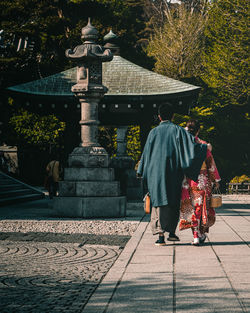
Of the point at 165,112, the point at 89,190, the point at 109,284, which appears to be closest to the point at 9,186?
the point at 89,190

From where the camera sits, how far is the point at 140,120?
19.1 meters

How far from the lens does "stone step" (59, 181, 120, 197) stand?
11.9 m

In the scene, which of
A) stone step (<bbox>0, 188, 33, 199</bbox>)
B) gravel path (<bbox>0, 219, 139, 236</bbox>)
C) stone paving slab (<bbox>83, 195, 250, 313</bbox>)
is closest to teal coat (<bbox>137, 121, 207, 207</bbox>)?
stone paving slab (<bbox>83, 195, 250, 313</bbox>)

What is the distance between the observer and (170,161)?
301 inches

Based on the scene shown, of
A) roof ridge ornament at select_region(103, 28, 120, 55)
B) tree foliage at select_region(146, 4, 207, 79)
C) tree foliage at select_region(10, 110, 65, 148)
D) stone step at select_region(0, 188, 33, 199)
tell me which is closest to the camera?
stone step at select_region(0, 188, 33, 199)

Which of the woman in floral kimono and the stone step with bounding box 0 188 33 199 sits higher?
the woman in floral kimono

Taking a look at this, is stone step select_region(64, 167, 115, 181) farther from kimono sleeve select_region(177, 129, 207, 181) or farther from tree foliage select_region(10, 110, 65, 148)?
tree foliage select_region(10, 110, 65, 148)

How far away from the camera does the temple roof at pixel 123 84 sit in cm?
1702

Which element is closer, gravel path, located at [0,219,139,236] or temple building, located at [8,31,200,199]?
gravel path, located at [0,219,139,236]

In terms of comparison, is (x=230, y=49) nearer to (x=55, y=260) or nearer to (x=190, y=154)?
(x=190, y=154)

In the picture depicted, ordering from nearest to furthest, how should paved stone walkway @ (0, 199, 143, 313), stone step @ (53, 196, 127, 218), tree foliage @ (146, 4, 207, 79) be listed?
paved stone walkway @ (0, 199, 143, 313)
stone step @ (53, 196, 127, 218)
tree foliage @ (146, 4, 207, 79)

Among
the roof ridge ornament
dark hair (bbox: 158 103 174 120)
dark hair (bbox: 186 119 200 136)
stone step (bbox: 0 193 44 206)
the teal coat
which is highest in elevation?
the roof ridge ornament

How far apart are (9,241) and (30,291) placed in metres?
3.15

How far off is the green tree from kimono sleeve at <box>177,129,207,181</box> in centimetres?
2474
